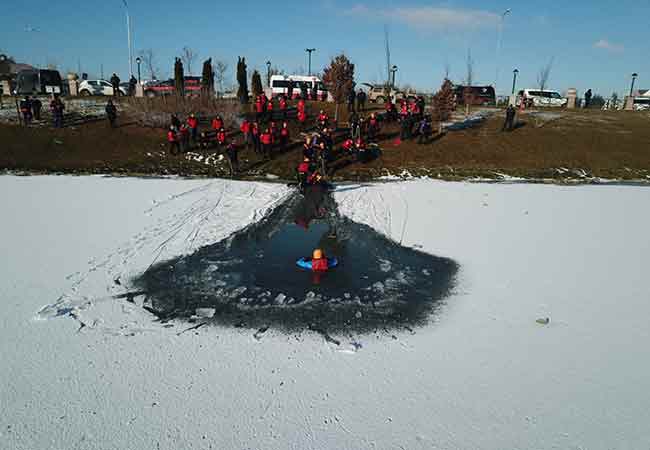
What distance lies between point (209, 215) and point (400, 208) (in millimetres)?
5290

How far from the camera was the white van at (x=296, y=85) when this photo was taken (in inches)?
1138

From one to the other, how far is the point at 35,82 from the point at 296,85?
16791 millimetres

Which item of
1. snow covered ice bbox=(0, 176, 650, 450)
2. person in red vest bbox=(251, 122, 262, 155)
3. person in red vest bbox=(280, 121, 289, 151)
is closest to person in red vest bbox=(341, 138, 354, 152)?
person in red vest bbox=(280, 121, 289, 151)

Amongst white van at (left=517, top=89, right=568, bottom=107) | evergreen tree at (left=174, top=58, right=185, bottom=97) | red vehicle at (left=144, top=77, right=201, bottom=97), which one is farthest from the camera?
white van at (left=517, top=89, right=568, bottom=107)

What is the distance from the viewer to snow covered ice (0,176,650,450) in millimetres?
3873

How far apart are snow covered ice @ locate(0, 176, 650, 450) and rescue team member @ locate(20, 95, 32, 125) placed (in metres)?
13.5

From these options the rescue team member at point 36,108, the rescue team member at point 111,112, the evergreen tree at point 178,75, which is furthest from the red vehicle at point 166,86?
the rescue team member at point 111,112

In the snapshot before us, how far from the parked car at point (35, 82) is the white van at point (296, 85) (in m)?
14.0

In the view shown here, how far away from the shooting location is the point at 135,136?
19.2 metres

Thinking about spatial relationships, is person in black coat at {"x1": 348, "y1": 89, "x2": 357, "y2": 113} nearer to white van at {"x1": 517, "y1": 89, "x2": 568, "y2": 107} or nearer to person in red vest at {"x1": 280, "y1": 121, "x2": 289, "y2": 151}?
person in red vest at {"x1": 280, "y1": 121, "x2": 289, "y2": 151}

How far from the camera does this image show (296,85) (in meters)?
29.4

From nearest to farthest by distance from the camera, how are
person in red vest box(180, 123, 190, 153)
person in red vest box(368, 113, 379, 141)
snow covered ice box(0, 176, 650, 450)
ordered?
snow covered ice box(0, 176, 650, 450), person in red vest box(180, 123, 190, 153), person in red vest box(368, 113, 379, 141)

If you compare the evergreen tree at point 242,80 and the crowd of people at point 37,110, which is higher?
the evergreen tree at point 242,80

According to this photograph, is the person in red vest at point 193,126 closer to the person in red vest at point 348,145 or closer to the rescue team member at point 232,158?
the rescue team member at point 232,158
